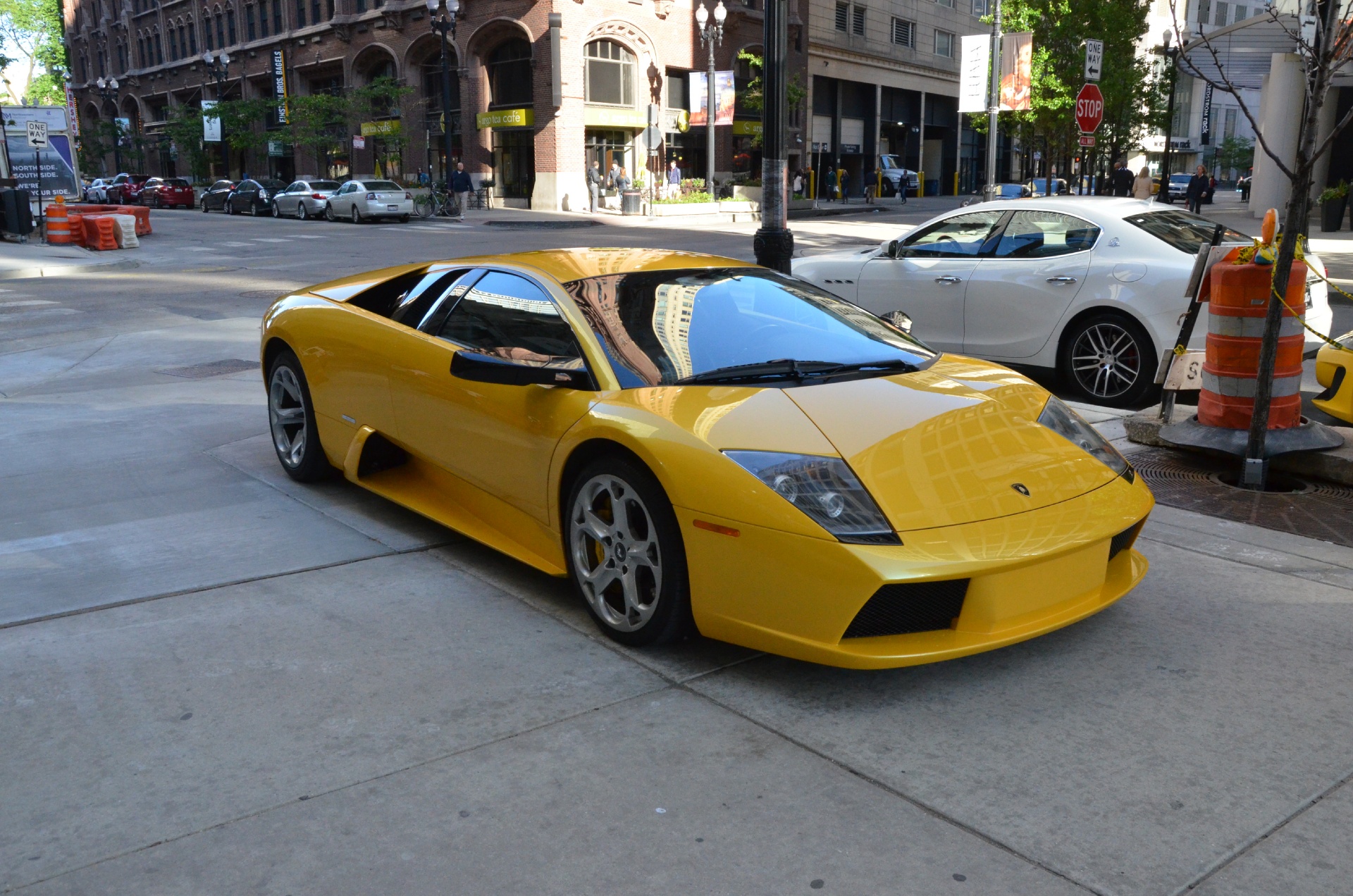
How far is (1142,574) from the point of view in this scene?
4.11 m

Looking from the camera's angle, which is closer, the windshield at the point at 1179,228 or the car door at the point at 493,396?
the car door at the point at 493,396

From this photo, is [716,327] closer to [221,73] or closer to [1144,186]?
[1144,186]

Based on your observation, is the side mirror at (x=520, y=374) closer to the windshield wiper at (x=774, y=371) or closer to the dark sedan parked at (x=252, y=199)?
the windshield wiper at (x=774, y=371)

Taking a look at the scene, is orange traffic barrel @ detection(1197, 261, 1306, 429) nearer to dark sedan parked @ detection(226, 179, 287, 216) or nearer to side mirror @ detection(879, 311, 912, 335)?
side mirror @ detection(879, 311, 912, 335)

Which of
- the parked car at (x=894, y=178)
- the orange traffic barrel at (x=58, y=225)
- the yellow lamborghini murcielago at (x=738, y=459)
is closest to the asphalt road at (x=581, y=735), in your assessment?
the yellow lamborghini murcielago at (x=738, y=459)

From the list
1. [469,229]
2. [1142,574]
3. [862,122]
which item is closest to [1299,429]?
[1142,574]

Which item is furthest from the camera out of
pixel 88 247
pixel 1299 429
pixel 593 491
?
pixel 88 247

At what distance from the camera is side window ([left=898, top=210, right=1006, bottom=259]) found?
893cm

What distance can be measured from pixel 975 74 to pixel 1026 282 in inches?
800

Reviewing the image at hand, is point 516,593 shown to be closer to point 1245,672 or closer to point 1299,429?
point 1245,672

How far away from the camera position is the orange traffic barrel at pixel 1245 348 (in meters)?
6.21

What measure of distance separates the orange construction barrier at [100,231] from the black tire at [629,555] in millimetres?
25201

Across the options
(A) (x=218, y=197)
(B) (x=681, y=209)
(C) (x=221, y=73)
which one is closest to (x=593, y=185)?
(B) (x=681, y=209)

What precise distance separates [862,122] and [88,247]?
149 ft
